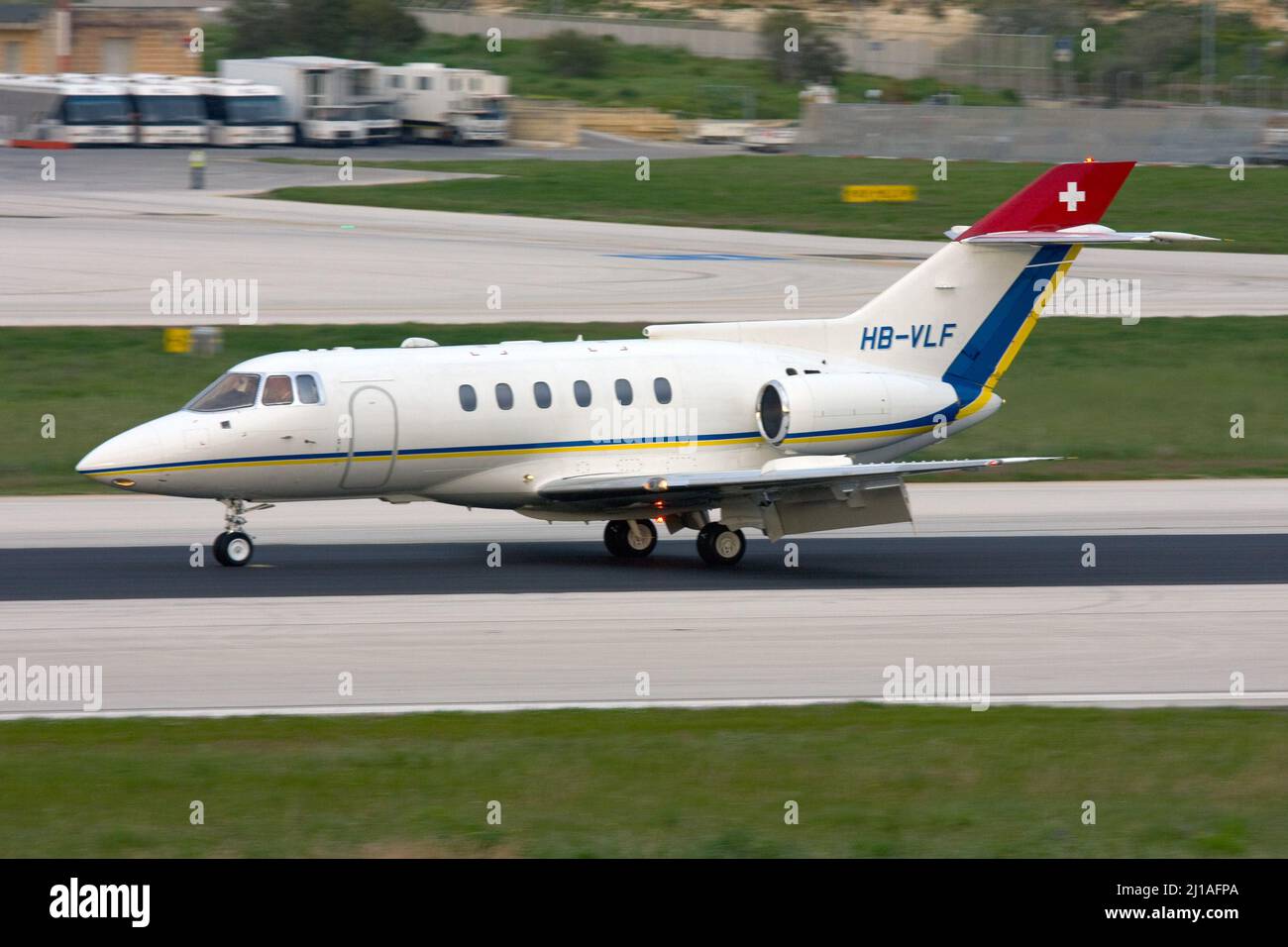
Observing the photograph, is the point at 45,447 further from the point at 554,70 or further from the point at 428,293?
the point at 554,70

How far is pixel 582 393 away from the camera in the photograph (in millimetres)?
23641

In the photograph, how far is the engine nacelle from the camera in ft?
79.4

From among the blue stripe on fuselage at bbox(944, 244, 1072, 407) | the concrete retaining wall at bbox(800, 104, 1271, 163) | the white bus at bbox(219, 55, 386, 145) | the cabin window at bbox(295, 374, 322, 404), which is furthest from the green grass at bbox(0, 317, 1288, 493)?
the white bus at bbox(219, 55, 386, 145)

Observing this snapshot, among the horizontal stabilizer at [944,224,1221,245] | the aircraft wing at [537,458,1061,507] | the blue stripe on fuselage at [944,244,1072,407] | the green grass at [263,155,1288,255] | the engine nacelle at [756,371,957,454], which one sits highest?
the green grass at [263,155,1288,255]

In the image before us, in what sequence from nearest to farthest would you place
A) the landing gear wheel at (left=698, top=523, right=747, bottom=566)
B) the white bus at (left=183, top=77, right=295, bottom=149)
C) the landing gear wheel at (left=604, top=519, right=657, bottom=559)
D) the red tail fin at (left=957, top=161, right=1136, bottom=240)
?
the landing gear wheel at (left=698, top=523, right=747, bottom=566)
the landing gear wheel at (left=604, top=519, right=657, bottom=559)
the red tail fin at (left=957, top=161, right=1136, bottom=240)
the white bus at (left=183, top=77, right=295, bottom=149)

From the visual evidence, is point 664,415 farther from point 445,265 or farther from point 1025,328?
point 445,265

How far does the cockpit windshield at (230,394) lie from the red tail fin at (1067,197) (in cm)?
1005

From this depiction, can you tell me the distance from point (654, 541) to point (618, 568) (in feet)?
3.81

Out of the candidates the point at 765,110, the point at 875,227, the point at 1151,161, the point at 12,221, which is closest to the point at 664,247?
the point at 875,227

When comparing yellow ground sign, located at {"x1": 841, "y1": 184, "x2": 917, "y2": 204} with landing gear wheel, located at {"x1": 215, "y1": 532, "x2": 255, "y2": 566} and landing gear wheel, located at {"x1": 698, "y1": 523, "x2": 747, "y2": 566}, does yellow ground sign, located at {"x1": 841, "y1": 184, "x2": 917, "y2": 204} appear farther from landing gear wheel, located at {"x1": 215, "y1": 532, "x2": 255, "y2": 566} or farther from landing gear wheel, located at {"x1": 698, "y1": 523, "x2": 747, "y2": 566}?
landing gear wheel, located at {"x1": 215, "y1": 532, "x2": 255, "y2": 566}

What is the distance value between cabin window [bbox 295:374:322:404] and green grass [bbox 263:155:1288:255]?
37035 millimetres

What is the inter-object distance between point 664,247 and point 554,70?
170ft

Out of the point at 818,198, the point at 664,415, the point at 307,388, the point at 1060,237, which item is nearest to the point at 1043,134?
the point at 818,198

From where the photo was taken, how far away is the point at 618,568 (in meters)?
23.7
